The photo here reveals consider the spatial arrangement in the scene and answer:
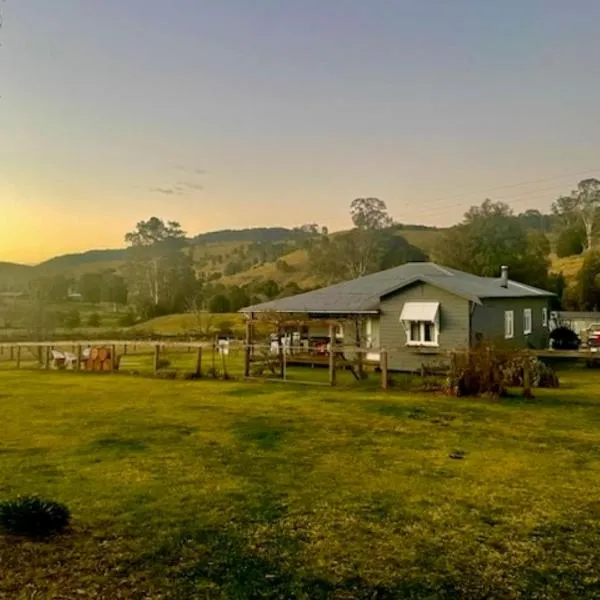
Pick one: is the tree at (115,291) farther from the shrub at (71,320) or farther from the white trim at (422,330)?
the white trim at (422,330)

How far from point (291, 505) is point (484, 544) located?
1961 millimetres

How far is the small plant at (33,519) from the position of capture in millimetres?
5371

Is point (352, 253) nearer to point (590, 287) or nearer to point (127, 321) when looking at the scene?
point (127, 321)

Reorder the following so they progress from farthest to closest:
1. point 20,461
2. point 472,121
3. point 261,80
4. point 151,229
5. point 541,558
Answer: point 151,229 → point 472,121 → point 261,80 → point 20,461 → point 541,558

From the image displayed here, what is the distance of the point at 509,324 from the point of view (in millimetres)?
23000

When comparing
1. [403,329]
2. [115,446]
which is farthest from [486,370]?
[115,446]

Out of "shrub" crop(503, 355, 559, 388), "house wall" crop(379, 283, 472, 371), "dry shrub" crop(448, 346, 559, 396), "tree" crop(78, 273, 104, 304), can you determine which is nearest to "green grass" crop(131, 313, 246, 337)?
"house wall" crop(379, 283, 472, 371)

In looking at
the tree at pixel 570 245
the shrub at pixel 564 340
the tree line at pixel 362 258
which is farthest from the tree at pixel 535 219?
the shrub at pixel 564 340

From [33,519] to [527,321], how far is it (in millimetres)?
22716

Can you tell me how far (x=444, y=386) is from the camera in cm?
1488

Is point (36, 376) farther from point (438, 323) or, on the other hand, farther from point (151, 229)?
Result: point (151, 229)

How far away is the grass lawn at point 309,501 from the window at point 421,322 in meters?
8.04

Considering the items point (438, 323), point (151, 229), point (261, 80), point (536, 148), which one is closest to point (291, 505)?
point (438, 323)

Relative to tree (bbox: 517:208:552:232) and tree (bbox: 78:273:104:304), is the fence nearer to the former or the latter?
tree (bbox: 78:273:104:304)
